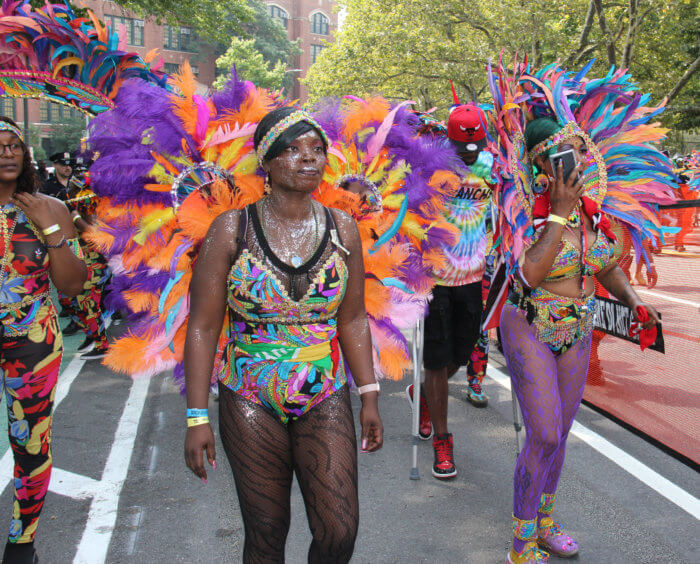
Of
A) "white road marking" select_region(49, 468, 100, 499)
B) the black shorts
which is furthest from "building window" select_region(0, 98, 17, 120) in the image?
the black shorts

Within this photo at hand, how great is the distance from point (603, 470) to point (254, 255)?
3.23 m

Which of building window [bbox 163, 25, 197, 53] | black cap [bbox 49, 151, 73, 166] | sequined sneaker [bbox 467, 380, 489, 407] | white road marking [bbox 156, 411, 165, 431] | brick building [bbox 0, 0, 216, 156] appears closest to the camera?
white road marking [bbox 156, 411, 165, 431]

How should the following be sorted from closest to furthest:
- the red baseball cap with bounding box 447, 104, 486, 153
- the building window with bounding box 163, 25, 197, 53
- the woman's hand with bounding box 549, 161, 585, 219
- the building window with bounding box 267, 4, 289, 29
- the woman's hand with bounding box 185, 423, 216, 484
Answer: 1. the woman's hand with bounding box 185, 423, 216, 484
2. the woman's hand with bounding box 549, 161, 585, 219
3. the red baseball cap with bounding box 447, 104, 486, 153
4. the building window with bounding box 163, 25, 197, 53
5. the building window with bounding box 267, 4, 289, 29

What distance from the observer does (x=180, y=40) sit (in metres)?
64.2

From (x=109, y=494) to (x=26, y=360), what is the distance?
1316 mm

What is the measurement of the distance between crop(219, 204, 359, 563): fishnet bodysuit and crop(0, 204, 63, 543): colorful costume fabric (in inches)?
51.3

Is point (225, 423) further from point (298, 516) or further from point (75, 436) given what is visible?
point (75, 436)

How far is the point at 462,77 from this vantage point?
77.0 ft

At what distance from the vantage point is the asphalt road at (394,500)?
337cm

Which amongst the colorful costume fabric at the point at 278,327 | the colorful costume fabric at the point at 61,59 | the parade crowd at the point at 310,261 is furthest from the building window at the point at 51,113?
the colorful costume fabric at the point at 278,327

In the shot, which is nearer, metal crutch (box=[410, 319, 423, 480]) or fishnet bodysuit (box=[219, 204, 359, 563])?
fishnet bodysuit (box=[219, 204, 359, 563])

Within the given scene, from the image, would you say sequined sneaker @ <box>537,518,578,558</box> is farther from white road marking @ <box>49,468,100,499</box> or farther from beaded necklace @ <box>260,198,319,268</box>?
white road marking @ <box>49,468,100,499</box>

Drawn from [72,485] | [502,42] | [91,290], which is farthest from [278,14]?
[72,485]

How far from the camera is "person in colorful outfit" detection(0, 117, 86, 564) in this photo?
3.05 metres
